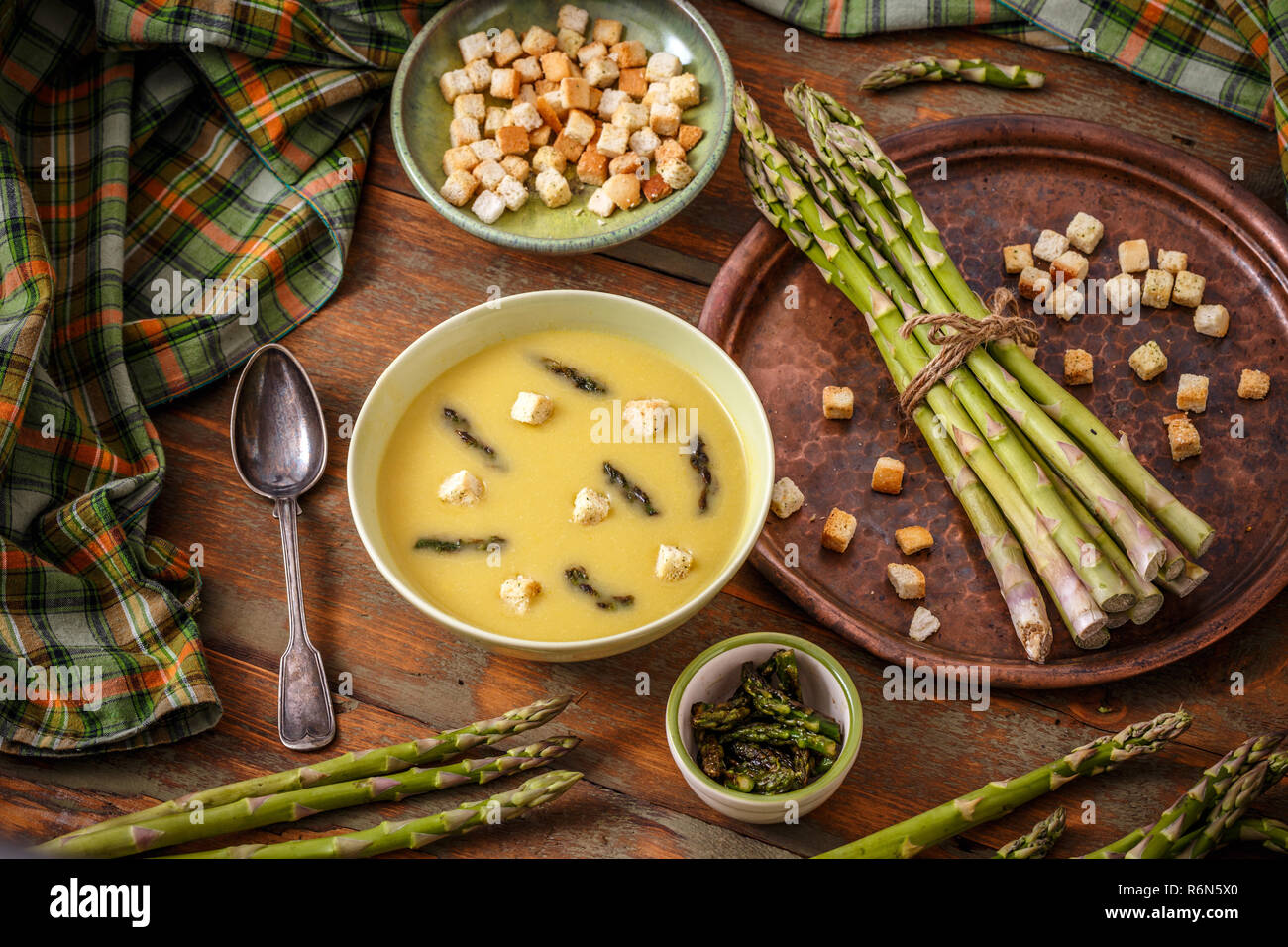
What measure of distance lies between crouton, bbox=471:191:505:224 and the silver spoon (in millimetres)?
533

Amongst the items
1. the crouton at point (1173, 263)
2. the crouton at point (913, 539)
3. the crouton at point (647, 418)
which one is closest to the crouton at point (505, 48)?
the crouton at point (647, 418)

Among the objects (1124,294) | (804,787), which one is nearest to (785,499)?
(804,787)

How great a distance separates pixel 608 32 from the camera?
2635 millimetres

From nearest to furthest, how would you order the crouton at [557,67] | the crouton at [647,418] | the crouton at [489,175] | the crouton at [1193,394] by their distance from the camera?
1. the crouton at [647,418]
2. the crouton at [1193,394]
3. the crouton at [489,175]
4. the crouton at [557,67]

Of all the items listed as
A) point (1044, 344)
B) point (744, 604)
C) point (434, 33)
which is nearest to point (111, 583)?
point (744, 604)

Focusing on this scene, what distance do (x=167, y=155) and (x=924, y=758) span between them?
2191 mm

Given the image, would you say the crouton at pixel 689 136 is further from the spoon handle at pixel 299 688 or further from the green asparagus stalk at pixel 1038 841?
the green asparagus stalk at pixel 1038 841

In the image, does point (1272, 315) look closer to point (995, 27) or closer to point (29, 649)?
point (995, 27)

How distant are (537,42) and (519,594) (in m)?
1.43

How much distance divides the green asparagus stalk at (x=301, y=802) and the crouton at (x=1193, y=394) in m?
1.46

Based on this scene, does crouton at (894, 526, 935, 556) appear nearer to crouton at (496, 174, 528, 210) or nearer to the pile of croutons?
the pile of croutons

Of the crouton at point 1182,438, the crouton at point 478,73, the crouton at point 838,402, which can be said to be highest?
the crouton at point 478,73

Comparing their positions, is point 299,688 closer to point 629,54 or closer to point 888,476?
point 888,476

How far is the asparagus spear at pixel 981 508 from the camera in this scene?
6.86 feet
